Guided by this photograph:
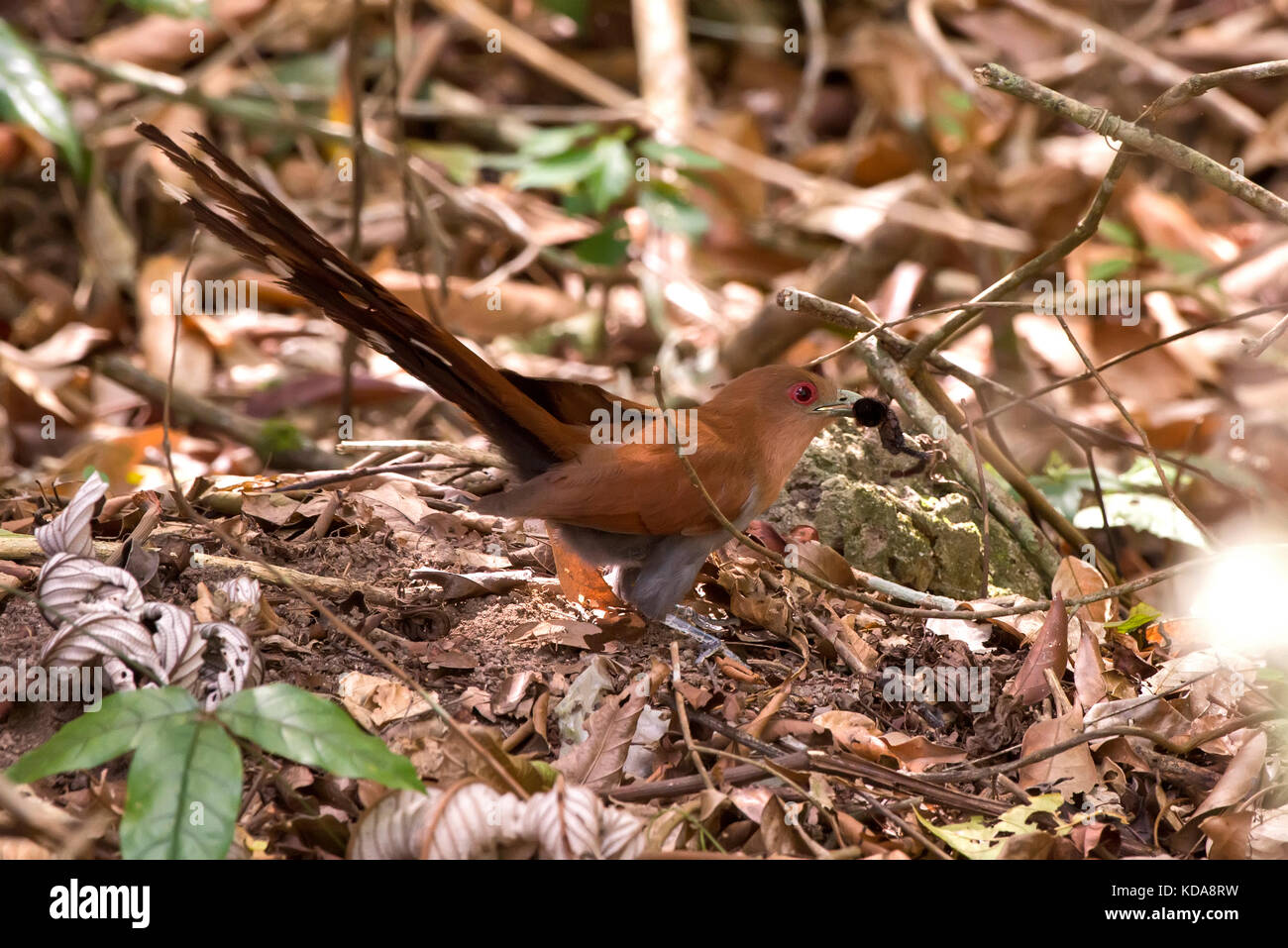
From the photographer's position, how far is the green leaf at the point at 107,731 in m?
1.95

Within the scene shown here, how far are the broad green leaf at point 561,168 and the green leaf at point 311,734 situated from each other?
12.9 ft

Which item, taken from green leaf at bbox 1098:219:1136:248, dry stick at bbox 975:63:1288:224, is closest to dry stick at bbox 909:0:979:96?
green leaf at bbox 1098:219:1136:248

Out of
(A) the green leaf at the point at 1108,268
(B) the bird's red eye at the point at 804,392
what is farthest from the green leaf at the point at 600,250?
(B) the bird's red eye at the point at 804,392

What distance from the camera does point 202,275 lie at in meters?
6.58

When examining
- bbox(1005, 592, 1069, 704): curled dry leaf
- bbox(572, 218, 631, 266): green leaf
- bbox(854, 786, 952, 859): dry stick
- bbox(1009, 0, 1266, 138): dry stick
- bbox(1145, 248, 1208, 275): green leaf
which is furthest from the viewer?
bbox(1009, 0, 1266, 138): dry stick

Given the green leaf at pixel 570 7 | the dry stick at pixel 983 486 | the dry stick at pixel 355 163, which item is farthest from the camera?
the green leaf at pixel 570 7

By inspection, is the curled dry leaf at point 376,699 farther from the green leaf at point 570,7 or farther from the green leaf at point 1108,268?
the green leaf at point 570,7

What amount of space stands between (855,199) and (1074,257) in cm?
127

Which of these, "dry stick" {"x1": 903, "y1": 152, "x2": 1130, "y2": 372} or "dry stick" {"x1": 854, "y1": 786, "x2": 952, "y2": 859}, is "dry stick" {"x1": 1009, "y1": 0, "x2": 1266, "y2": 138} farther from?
"dry stick" {"x1": 854, "y1": 786, "x2": 952, "y2": 859}

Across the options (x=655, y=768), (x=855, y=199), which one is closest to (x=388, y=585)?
(x=655, y=768)

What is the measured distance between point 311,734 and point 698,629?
1.23 meters

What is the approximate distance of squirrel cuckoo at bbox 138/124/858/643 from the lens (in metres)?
2.68

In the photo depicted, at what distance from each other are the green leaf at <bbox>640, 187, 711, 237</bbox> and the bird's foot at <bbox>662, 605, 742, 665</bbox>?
327 cm

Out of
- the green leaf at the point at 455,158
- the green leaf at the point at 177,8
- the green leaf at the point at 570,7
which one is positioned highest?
the green leaf at the point at 570,7
